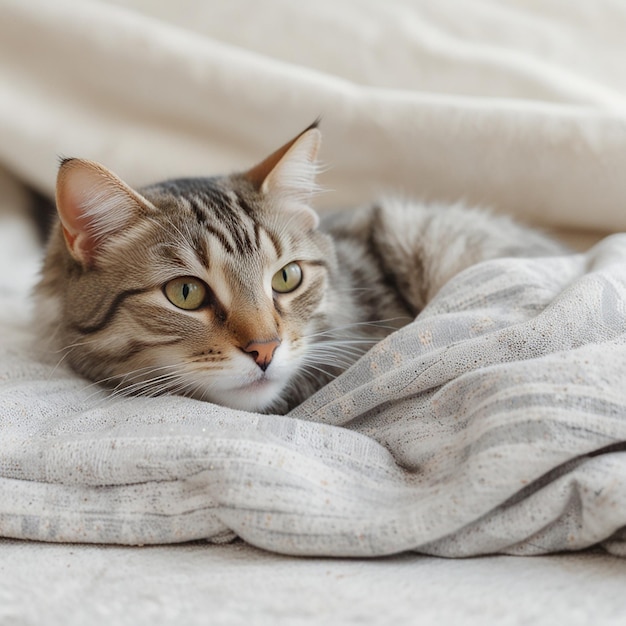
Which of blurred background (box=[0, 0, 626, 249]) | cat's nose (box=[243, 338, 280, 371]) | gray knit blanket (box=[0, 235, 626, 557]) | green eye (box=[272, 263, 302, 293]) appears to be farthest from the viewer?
blurred background (box=[0, 0, 626, 249])

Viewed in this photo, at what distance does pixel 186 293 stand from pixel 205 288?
0.03 m

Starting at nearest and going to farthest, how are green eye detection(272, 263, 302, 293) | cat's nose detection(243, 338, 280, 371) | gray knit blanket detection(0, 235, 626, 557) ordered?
gray knit blanket detection(0, 235, 626, 557)
cat's nose detection(243, 338, 280, 371)
green eye detection(272, 263, 302, 293)

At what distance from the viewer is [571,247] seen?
5.55 ft

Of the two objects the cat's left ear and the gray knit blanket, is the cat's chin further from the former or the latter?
the cat's left ear

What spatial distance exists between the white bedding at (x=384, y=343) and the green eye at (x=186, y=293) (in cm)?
18

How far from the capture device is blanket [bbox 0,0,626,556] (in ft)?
2.74

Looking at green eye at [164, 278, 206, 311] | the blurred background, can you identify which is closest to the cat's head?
green eye at [164, 278, 206, 311]

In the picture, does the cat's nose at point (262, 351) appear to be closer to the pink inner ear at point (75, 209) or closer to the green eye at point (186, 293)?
the green eye at point (186, 293)

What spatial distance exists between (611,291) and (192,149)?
1.22m

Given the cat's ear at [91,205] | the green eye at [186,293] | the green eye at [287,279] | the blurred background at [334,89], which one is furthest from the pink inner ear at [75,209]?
the blurred background at [334,89]

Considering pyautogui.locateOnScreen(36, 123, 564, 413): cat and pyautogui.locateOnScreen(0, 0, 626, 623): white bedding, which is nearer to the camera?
pyautogui.locateOnScreen(0, 0, 626, 623): white bedding

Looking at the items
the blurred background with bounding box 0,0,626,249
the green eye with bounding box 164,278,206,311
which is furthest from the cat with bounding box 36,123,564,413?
the blurred background with bounding box 0,0,626,249

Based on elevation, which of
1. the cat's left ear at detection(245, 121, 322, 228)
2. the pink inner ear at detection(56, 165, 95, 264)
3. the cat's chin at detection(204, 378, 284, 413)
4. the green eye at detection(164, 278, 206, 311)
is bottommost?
the cat's chin at detection(204, 378, 284, 413)

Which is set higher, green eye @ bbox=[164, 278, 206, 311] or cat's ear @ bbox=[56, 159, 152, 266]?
cat's ear @ bbox=[56, 159, 152, 266]
